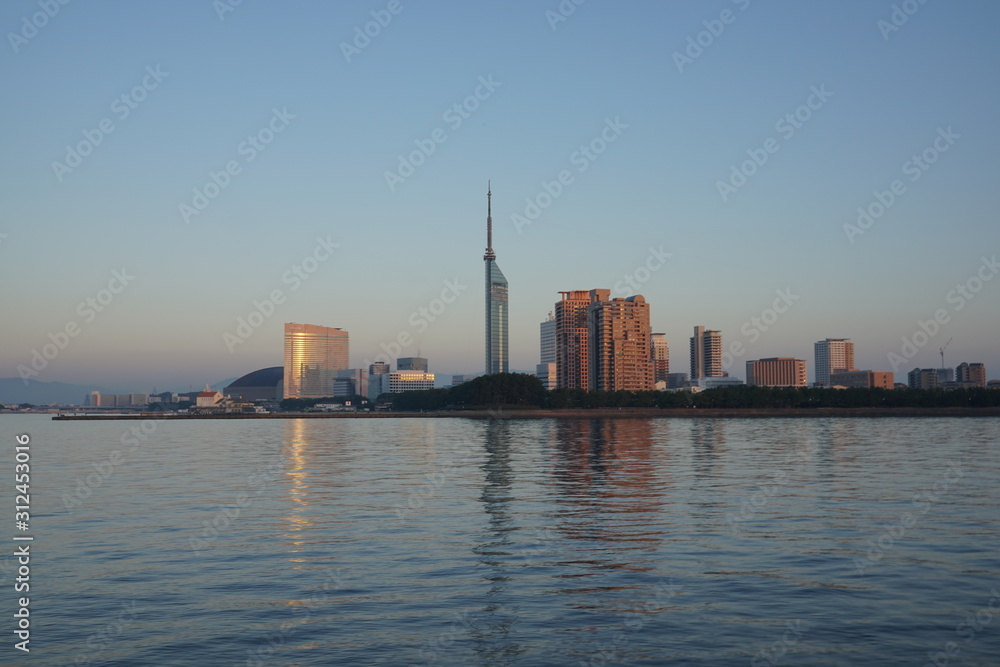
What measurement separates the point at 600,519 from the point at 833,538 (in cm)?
1096

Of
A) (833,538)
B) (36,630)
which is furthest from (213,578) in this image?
(833,538)

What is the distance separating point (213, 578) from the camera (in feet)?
94.4

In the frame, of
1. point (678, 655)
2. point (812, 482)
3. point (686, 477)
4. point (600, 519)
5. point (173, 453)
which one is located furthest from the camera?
point (173, 453)

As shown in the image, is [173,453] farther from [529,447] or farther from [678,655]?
[678,655]

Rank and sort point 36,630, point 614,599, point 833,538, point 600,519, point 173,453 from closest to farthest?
point 36,630, point 614,599, point 833,538, point 600,519, point 173,453

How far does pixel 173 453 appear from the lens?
107062 millimetres

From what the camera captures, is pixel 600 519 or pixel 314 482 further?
pixel 314 482

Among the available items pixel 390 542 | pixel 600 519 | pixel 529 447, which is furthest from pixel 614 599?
pixel 529 447

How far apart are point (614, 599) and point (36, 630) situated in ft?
53.1

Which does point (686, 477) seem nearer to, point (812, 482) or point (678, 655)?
point (812, 482)

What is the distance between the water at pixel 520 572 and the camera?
68.3 ft

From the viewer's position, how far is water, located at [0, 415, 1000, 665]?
2081cm

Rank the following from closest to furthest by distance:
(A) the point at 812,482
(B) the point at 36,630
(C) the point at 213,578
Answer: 1. (B) the point at 36,630
2. (C) the point at 213,578
3. (A) the point at 812,482

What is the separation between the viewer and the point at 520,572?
2911 centimetres
